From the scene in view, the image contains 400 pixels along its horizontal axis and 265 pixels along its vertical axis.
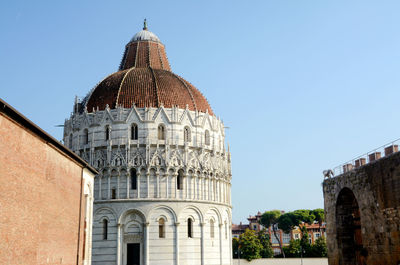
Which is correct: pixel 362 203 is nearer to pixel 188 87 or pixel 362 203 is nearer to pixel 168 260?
pixel 168 260

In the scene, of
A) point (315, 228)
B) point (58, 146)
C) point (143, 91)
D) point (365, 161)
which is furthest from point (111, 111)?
point (315, 228)

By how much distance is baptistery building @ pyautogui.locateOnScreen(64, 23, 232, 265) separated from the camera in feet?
161

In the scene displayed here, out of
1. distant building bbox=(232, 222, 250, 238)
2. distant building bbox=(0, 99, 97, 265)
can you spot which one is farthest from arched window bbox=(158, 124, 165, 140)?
distant building bbox=(232, 222, 250, 238)

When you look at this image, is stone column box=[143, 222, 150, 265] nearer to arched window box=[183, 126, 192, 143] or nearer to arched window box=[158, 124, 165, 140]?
arched window box=[158, 124, 165, 140]

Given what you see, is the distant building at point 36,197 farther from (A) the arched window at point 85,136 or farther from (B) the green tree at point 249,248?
(B) the green tree at point 249,248

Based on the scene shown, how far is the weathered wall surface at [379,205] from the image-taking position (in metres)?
26.1

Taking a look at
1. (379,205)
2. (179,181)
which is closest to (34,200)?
(379,205)

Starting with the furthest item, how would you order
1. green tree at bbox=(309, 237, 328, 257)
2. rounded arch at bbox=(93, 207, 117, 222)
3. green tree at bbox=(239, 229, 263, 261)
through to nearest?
1. green tree at bbox=(309, 237, 328, 257)
2. green tree at bbox=(239, 229, 263, 261)
3. rounded arch at bbox=(93, 207, 117, 222)

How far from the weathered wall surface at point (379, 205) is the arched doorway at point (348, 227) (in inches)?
25.8

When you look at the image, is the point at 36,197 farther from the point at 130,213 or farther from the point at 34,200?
the point at 130,213

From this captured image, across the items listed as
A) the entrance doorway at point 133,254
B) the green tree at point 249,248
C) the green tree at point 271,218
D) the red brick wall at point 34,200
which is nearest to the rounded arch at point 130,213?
the entrance doorway at point 133,254

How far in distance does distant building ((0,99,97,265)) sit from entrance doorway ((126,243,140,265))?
58.1 feet

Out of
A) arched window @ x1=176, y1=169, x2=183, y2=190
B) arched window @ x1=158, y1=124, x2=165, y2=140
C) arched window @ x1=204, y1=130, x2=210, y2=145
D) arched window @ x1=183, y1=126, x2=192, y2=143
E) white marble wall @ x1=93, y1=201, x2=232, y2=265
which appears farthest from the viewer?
arched window @ x1=204, y1=130, x2=210, y2=145

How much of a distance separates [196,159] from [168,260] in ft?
38.1
